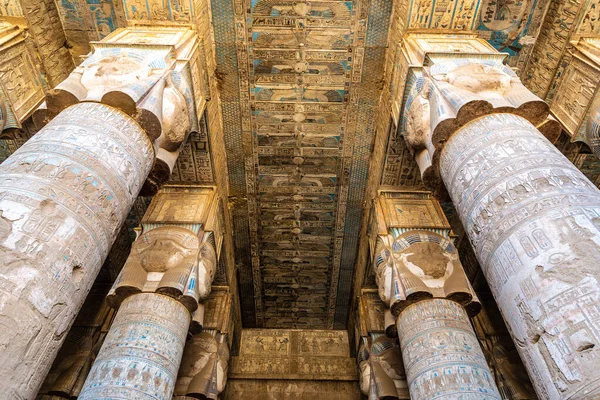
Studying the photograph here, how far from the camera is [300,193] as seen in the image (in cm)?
700

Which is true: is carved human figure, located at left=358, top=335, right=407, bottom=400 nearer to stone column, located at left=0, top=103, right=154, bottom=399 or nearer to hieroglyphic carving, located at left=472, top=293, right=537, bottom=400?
hieroglyphic carving, located at left=472, top=293, right=537, bottom=400

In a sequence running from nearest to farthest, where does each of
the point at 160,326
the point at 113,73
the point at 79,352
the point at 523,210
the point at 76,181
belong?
the point at 523,210
the point at 76,181
the point at 113,73
the point at 160,326
the point at 79,352

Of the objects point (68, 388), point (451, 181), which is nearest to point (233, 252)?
point (68, 388)

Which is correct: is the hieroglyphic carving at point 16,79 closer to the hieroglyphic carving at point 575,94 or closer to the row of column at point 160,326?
the row of column at point 160,326

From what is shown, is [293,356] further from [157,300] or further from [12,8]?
[12,8]

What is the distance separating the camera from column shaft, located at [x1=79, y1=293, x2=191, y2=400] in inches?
145

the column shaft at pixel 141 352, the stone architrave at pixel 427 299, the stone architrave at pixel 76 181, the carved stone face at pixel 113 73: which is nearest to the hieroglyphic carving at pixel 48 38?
the stone architrave at pixel 76 181

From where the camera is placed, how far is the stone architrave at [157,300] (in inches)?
148

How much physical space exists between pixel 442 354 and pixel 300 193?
11.7ft

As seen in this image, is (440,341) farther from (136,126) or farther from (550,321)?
(136,126)

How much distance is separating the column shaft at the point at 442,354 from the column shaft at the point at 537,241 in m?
1.38

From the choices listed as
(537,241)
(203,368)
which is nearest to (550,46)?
(537,241)

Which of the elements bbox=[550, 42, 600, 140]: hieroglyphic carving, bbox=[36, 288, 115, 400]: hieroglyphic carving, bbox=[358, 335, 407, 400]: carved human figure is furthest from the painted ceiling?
bbox=[358, 335, 407, 400]: carved human figure

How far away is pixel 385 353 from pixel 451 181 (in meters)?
2.92
